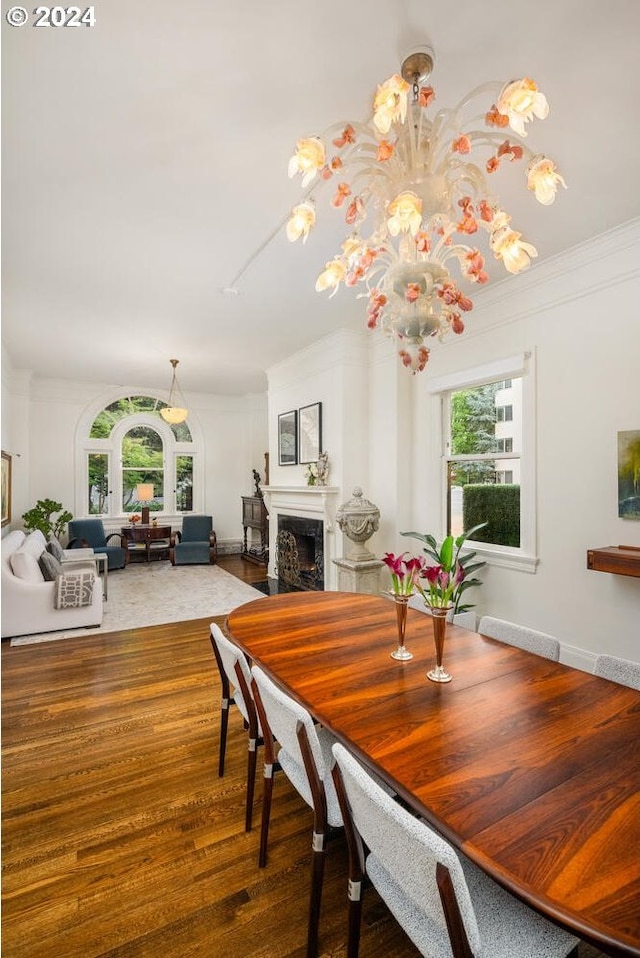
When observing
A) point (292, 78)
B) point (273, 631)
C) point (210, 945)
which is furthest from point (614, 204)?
point (210, 945)

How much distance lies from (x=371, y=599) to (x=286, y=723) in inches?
52.5

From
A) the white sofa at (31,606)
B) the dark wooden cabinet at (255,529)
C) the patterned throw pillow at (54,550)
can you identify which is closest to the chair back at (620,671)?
the white sofa at (31,606)

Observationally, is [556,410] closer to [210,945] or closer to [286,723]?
[286,723]

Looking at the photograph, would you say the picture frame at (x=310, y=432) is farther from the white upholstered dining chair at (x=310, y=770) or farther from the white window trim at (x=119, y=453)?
the white upholstered dining chair at (x=310, y=770)

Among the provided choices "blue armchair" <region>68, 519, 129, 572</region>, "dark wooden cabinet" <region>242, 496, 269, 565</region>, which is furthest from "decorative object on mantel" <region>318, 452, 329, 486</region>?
"blue armchair" <region>68, 519, 129, 572</region>

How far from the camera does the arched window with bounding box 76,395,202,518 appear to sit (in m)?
7.45

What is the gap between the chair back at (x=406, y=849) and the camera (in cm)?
81

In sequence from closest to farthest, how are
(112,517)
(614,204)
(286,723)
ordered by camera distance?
1. (286,723)
2. (614,204)
3. (112,517)

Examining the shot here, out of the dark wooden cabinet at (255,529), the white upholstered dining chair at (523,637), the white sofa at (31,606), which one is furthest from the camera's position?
the dark wooden cabinet at (255,529)

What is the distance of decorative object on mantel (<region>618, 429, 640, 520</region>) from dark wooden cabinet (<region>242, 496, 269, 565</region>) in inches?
208

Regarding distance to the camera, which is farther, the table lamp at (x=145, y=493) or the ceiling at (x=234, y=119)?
the table lamp at (x=145, y=493)

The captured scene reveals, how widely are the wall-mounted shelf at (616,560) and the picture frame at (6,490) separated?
6146 millimetres

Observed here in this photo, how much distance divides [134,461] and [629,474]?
287 inches

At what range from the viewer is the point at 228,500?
28.1 feet
